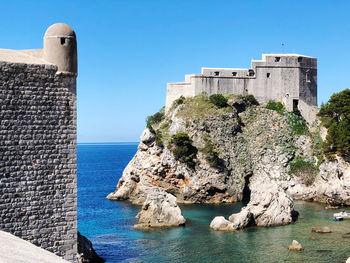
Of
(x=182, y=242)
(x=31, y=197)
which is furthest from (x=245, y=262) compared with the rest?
(x=31, y=197)

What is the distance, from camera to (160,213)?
34.4m

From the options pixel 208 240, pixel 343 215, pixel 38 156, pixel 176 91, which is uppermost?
pixel 176 91

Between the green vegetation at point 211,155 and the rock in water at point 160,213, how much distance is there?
11846 millimetres

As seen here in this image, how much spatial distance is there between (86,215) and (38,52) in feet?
101

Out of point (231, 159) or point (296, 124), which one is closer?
point (231, 159)

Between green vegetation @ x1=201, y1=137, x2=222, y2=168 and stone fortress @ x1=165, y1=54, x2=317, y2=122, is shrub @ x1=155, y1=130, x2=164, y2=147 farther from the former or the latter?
stone fortress @ x1=165, y1=54, x2=317, y2=122

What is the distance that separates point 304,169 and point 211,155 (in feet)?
33.8

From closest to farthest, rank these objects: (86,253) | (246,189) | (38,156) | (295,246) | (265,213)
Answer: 1. (38,156)
2. (86,253)
3. (295,246)
4. (265,213)
5. (246,189)

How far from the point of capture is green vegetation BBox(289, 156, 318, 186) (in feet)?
152

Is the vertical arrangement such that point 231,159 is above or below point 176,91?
below

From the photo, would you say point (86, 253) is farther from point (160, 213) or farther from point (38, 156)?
point (38, 156)

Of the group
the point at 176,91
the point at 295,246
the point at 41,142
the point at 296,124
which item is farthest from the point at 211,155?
the point at 41,142

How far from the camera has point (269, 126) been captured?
50719 mm

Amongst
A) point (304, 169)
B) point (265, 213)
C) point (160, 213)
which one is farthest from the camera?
point (304, 169)
